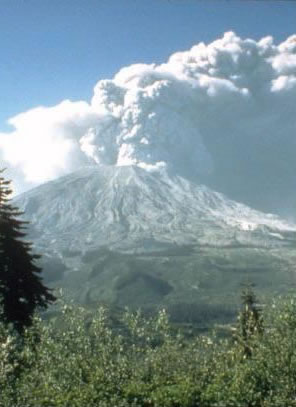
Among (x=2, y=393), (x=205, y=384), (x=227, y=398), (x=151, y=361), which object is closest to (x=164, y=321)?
(x=151, y=361)

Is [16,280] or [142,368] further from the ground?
[16,280]

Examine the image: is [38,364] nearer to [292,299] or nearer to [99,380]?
[99,380]

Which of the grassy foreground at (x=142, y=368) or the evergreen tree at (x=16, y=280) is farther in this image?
the evergreen tree at (x=16, y=280)

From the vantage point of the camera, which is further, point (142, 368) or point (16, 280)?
point (16, 280)

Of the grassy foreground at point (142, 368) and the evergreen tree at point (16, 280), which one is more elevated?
the evergreen tree at point (16, 280)
